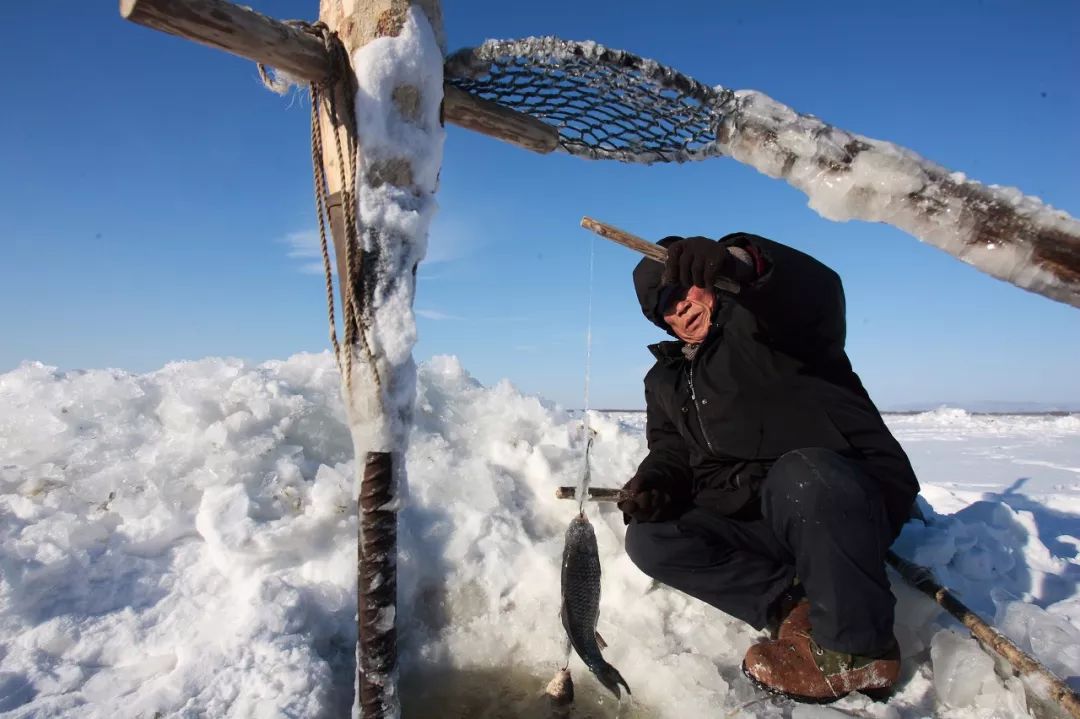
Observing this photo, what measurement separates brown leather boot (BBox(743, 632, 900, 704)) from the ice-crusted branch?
1.46 m

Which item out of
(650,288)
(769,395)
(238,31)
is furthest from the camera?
(650,288)

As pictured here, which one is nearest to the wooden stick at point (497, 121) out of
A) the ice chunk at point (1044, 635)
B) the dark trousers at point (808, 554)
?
the dark trousers at point (808, 554)

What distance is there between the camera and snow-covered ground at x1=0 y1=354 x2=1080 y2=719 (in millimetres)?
2139

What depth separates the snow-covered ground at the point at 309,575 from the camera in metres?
2.14

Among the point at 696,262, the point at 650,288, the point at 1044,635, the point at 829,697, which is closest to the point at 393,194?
the point at 696,262

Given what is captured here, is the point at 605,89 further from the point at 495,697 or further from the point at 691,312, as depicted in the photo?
the point at 495,697

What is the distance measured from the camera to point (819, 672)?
7.03 feet

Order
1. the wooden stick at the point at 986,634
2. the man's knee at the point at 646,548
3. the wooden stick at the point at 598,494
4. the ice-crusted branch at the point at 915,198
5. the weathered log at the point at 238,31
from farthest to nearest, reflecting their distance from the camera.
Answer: the wooden stick at the point at 598,494 → the man's knee at the point at 646,548 → the wooden stick at the point at 986,634 → the weathered log at the point at 238,31 → the ice-crusted branch at the point at 915,198

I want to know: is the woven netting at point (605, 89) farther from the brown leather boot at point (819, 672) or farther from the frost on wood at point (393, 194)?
the brown leather boot at point (819, 672)

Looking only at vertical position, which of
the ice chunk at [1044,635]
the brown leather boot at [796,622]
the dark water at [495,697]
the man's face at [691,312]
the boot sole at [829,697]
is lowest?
the dark water at [495,697]

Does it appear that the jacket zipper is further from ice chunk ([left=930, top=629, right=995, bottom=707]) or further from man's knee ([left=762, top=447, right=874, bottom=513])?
ice chunk ([left=930, top=629, right=995, bottom=707])

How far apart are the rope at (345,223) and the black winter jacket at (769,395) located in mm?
1518

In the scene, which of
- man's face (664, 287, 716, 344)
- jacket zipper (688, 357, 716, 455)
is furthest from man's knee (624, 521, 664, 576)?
man's face (664, 287, 716, 344)

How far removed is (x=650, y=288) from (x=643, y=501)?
1.12 m
